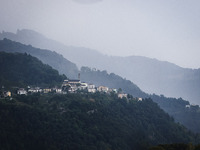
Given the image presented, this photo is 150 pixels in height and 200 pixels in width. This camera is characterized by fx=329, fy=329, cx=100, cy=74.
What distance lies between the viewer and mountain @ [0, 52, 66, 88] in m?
66.7

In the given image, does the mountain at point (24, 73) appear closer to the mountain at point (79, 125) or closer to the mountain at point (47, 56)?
the mountain at point (79, 125)

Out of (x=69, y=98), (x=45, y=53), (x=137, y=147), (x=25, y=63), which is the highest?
(x=45, y=53)

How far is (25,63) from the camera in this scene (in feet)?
249

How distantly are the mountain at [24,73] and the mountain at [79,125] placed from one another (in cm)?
1048

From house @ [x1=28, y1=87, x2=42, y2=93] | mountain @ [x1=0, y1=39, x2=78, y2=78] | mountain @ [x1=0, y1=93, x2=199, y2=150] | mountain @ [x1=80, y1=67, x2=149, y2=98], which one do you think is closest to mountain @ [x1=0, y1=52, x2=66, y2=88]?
house @ [x1=28, y1=87, x2=42, y2=93]

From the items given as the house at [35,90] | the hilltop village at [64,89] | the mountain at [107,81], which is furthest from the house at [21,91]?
the mountain at [107,81]

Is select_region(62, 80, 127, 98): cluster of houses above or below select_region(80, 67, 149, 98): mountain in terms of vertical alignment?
below

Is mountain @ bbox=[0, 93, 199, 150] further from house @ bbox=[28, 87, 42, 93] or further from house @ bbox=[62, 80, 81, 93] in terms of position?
house @ bbox=[62, 80, 81, 93]

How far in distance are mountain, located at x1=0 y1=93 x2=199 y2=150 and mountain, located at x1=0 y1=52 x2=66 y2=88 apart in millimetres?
10478

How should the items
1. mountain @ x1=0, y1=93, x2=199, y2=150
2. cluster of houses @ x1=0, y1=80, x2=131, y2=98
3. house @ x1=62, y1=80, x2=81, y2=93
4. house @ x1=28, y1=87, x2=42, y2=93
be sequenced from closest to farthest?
mountain @ x1=0, y1=93, x2=199, y2=150 → cluster of houses @ x1=0, y1=80, x2=131, y2=98 → house @ x1=28, y1=87, x2=42, y2=93 → house @ x1=62, y1=80, x2=81, y2=93

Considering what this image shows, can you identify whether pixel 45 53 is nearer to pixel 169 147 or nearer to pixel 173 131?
pixel 173 131

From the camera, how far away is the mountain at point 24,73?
66688 mm

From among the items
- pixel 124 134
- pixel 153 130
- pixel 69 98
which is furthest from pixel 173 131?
pixel 69 98

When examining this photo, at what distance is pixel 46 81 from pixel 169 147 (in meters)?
44.2
